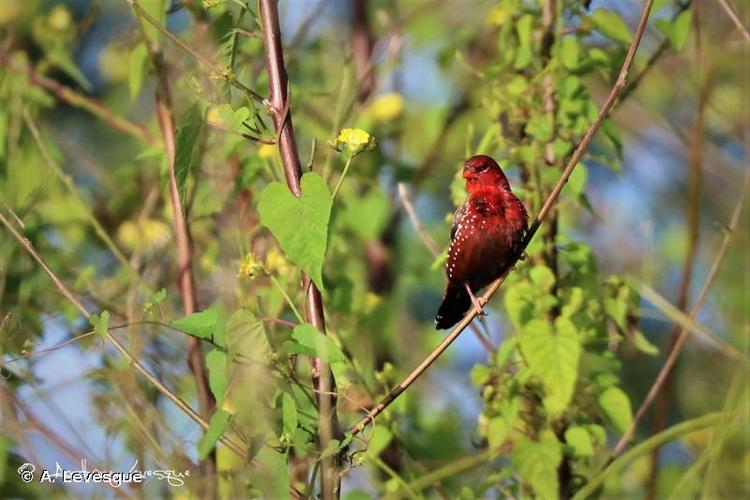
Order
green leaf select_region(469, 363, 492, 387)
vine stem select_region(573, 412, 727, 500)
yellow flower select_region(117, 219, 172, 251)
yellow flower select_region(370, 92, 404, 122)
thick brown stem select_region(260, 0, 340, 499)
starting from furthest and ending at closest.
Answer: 1. yellow flower select_region(370, 92, 404, 122)
2. yellow flower select_region(117, 219, 172, 251)
3. green leaf select_region(469, 363, 492, 387)
4. vine stem select_region(573, 412, 727, 500)
5. thick brown stem select_region(260, 0, 340, 499)

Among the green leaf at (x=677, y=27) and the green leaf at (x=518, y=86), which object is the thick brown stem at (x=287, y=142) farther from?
the green leaf at (x=677, y=27)

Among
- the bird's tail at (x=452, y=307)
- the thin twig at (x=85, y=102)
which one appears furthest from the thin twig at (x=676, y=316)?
the thin twig at (x=85, y=102)

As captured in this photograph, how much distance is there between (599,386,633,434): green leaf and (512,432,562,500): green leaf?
0.20 meters

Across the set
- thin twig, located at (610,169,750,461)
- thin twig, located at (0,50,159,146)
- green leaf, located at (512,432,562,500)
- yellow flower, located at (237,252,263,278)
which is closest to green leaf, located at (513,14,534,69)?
thin twig, located at (610,169,750,461)

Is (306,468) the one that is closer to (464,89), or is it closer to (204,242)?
(204,242)

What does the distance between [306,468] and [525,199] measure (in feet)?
3.60

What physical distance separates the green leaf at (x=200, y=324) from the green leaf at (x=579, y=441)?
62.4 inches

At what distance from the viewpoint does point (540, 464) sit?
11.3 feet

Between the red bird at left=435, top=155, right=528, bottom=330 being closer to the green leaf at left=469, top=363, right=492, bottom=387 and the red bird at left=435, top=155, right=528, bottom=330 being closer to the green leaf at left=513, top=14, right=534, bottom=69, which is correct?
the green leaf at left=469, top=363, right=492, bottom=387

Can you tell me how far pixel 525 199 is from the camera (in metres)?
3.79

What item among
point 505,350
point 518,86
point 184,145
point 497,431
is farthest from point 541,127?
point 184,145

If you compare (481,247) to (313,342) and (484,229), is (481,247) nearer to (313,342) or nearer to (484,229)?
(484,229)

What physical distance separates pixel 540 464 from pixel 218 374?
1474 mm

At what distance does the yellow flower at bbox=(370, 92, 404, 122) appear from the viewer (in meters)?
4.84
